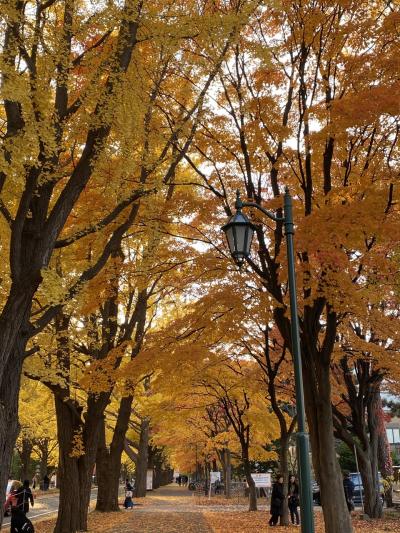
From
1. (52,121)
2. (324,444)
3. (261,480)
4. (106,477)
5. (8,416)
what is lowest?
(261,480)

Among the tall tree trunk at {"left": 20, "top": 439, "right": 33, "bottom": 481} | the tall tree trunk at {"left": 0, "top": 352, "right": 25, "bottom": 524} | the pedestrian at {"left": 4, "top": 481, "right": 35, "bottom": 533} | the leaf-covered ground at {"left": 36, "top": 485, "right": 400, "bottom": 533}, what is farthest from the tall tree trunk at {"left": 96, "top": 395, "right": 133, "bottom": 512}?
the tall tree trunk at {"left": 20, "top": 439, "right": 33, "bottom": 481}

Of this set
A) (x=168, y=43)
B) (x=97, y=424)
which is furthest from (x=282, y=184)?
(x=97, y=424)

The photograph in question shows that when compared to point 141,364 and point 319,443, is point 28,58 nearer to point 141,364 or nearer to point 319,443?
point 141,364

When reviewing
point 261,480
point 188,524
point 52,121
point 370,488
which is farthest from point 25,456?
point 52,121

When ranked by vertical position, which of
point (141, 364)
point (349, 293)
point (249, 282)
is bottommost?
point (141, 364)

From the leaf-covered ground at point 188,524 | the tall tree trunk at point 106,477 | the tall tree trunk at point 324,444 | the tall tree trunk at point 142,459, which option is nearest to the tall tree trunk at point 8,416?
the tall tree trunk at point 324,444

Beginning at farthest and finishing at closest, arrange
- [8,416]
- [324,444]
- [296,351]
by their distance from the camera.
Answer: [324,444]
[8,416]
[296,351]

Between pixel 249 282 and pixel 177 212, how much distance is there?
7.18 feet

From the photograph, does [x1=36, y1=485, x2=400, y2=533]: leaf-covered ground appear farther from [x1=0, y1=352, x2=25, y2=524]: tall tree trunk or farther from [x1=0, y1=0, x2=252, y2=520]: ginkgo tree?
[x1=0, y1=0, x2=252, y2=520]: ginkgo tree

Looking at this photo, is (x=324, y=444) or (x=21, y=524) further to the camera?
(x=21, y=524)

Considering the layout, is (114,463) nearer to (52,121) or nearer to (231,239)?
(52,121)

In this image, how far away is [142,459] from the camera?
2952 cm

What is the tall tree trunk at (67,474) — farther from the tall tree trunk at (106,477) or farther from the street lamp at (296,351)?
the street lamp at (296,351)

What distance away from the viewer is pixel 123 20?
739 cm
